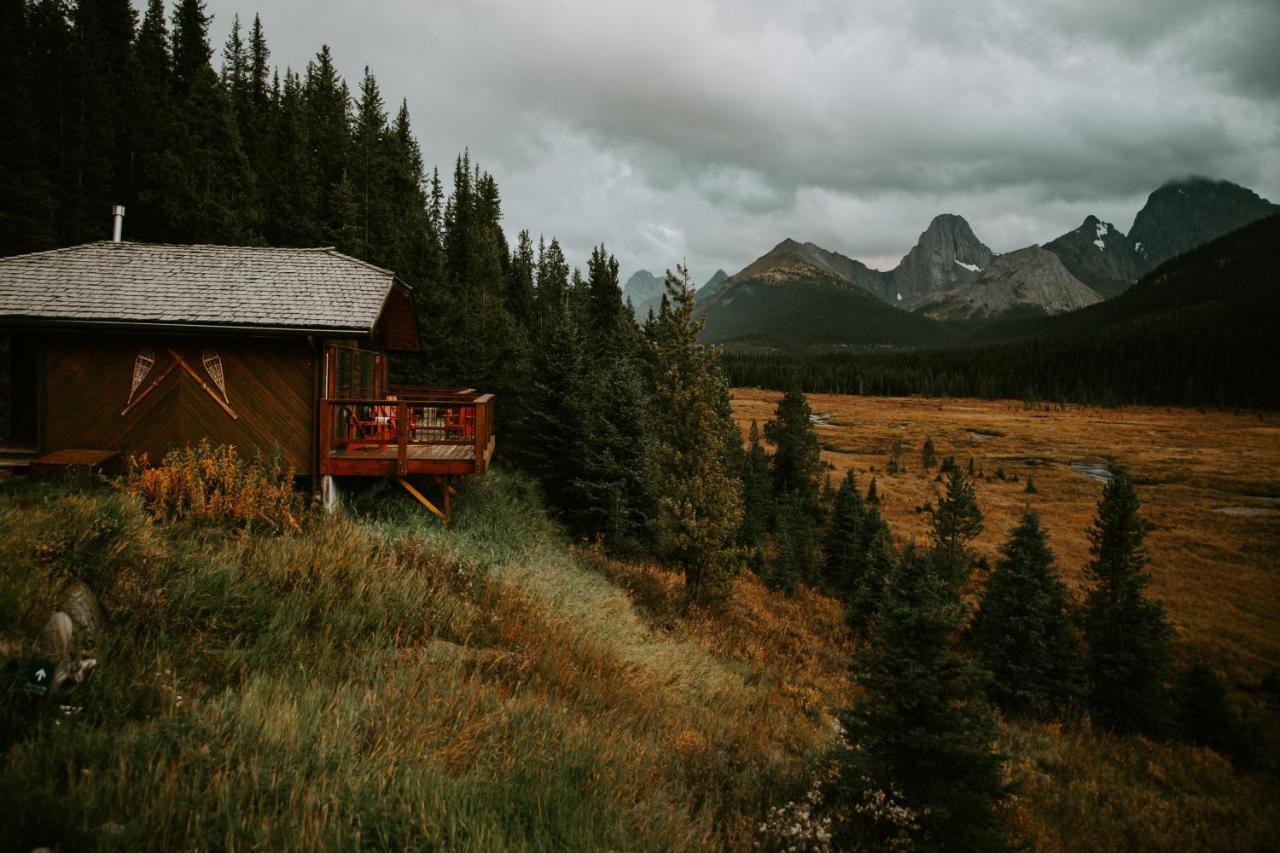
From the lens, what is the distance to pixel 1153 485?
6125cm

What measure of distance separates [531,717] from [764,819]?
261cm

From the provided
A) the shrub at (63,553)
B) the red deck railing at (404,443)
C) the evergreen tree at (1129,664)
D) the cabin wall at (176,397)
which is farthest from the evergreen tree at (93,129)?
the evergreen tree at (1129,664)

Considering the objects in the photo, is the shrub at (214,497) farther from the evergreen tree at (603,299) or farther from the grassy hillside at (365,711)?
the evergreen tree at (603,299)

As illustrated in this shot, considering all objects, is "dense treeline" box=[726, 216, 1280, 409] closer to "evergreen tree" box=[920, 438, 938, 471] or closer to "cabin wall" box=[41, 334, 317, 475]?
"evergreen tree" box=[920, 438, 938, 471]

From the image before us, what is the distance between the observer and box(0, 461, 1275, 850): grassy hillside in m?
3.13

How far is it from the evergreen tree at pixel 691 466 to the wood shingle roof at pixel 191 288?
865 cm

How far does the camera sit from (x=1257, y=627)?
31172 millimetres

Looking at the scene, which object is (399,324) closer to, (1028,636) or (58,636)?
(58,636)

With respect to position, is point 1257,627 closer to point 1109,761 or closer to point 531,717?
point 1109,761

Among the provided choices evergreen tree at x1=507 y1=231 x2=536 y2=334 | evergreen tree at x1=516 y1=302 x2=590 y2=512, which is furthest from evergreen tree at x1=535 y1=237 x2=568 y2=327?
evergreen tree at x1=516 y1=302 x2=590 y2=512

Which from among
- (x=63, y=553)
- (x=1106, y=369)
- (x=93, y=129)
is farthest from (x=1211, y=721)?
(x=1106, y=369)

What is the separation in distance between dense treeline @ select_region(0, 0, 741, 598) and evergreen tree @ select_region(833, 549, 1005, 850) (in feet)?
34.4

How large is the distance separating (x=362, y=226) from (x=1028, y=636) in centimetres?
4707

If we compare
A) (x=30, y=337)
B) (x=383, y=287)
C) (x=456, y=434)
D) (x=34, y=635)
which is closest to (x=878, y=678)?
(x=34, y=635)
